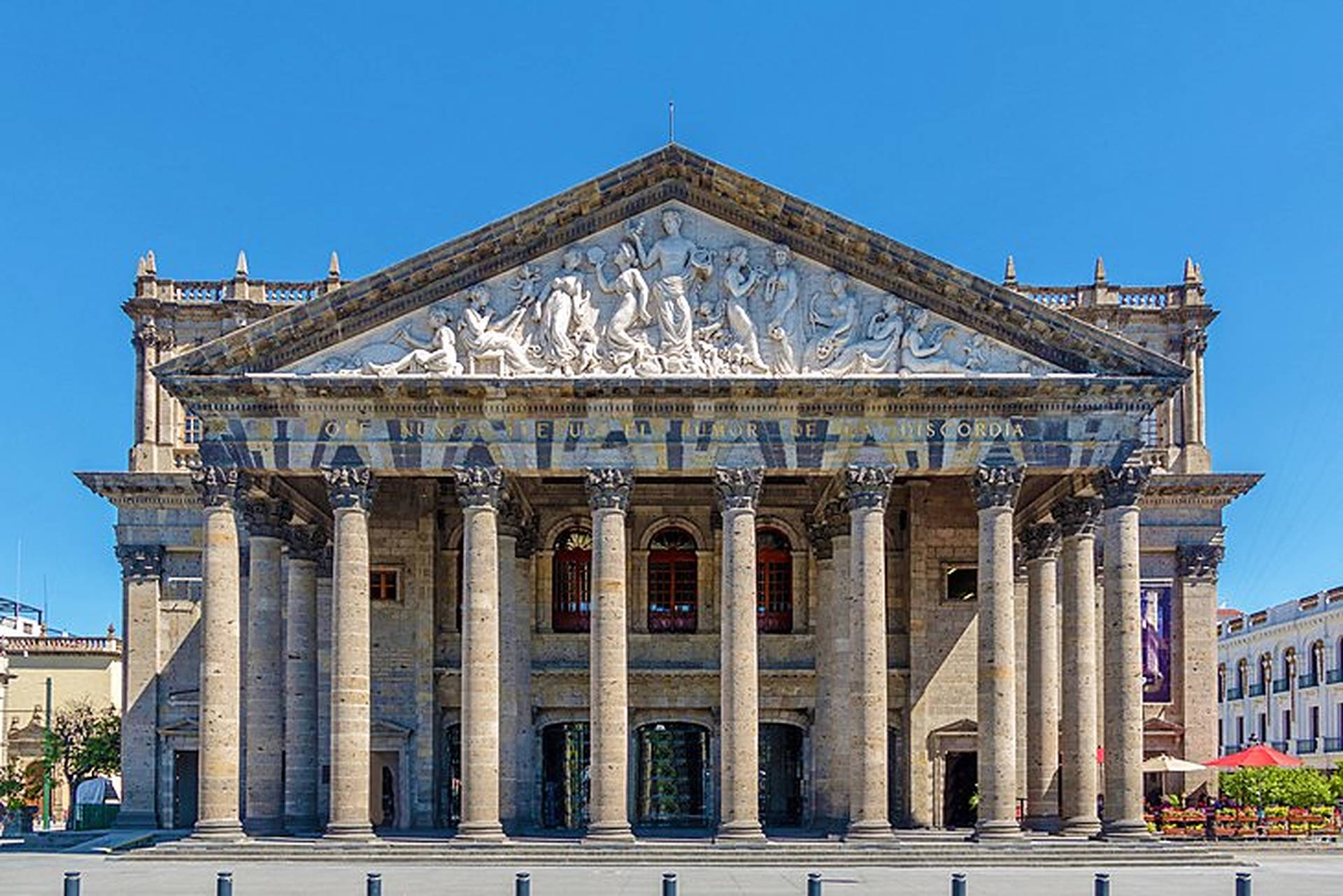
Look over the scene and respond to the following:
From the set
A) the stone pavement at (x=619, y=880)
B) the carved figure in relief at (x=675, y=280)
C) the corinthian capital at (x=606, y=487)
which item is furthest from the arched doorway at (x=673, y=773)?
the carved figure in relief at (x=675, y=280)

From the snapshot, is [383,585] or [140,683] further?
[140,683]

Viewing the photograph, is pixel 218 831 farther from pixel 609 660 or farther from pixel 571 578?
pixel 571 578

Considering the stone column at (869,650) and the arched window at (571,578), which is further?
the arched window at (571,578)

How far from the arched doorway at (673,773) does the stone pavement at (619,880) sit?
12455 millimetres

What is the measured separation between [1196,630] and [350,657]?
93.0 feet

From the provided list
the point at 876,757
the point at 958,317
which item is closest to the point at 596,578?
the point at 876,757

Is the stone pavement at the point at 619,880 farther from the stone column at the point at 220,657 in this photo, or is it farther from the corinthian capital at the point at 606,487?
the corinthian capital at the point at 606,487

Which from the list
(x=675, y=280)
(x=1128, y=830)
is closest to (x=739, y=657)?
(x=675, y=280)

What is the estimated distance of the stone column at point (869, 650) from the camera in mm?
40781

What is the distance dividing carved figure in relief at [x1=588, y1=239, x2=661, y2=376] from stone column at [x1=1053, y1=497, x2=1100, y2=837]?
12.3 m

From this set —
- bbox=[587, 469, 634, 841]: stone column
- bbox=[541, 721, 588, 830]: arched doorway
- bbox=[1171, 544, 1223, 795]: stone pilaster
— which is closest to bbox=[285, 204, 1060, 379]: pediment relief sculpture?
bbox=[587, 469, 634, 841]: stone column

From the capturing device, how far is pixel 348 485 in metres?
41.3

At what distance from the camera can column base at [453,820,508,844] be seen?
40.3m

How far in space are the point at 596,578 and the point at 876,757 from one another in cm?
814
